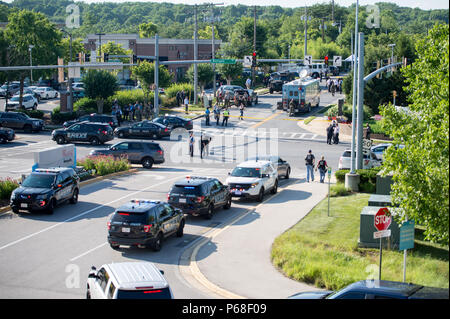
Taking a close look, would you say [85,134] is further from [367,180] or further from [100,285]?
[100,285]

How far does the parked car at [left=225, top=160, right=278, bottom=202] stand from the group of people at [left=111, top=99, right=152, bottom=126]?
92.9ft

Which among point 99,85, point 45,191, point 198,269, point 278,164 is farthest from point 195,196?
point 99,85

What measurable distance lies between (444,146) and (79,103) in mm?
48479

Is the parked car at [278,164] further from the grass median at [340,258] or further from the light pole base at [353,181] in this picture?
the grass median at [340,258]

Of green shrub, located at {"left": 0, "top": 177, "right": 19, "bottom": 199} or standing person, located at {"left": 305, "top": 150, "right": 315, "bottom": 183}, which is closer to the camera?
green shrub, located at {"left": 0, "top": 177, "right": 19, "bottom": 199}

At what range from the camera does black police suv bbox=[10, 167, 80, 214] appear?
23000 mm

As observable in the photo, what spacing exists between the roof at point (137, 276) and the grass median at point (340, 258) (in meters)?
5.33

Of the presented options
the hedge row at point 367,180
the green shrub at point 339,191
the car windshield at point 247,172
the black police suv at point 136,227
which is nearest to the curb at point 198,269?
the black police suv at point 136,227

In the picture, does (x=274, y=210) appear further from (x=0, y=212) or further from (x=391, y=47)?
(x=391, y=47)

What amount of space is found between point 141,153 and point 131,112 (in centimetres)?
2086

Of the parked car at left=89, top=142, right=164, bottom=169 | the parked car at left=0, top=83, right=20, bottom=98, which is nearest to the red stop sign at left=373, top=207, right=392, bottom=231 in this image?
the parked car at left=89, top=142, right=164, bottom=169

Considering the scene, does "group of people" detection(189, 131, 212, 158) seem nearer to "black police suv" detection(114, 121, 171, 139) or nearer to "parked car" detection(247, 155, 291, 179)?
"black police suv" detection(114, 121, 171, 139)
